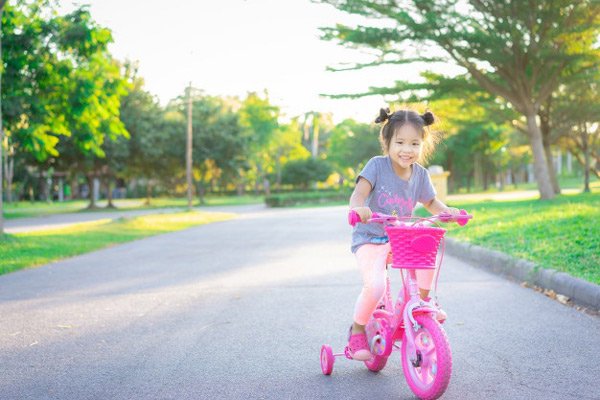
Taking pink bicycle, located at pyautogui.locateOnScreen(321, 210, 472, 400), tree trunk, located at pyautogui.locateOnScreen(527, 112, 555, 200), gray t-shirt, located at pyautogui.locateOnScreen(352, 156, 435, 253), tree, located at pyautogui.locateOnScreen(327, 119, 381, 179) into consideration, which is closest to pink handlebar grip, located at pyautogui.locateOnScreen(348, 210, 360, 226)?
pink bicycle, located at pyautogui.locateOnScreen(321, 210, 472, 400)

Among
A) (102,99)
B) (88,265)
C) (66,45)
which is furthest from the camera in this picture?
(102,99)

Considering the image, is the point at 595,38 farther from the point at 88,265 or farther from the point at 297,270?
the point at 88,265

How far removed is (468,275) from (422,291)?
209 inches

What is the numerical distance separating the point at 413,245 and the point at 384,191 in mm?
613

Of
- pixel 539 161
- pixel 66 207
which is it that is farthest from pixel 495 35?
pixel 66 207

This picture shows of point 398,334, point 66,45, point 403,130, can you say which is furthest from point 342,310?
point 66,45

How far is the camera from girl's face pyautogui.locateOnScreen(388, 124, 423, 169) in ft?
13.0

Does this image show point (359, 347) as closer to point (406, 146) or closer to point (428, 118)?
point (406, 146)

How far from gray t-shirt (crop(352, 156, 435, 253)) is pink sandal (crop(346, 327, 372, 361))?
1.88 ft

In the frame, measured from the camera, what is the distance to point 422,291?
3812 mm

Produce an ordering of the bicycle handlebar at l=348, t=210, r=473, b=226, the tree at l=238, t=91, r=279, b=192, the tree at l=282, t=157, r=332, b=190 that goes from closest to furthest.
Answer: the bicycle handlebar at l=348, t=210, r=473, b=226
the tree at l=282, t=157, r=332, b=190
the tree at l=238, t=91, r=279, b=192

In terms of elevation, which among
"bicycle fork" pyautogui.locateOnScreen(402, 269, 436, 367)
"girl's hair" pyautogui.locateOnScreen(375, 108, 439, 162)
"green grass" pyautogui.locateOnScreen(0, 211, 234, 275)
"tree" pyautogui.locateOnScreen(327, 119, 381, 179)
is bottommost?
"green grass" pyautogui.locateOnScreen(0, 211, 234, 275)

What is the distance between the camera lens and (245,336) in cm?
538

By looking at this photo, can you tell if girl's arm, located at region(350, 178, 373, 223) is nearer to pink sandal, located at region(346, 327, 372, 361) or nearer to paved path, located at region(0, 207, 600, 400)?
pink sandal, located at region(346, 327, 372, 361)
